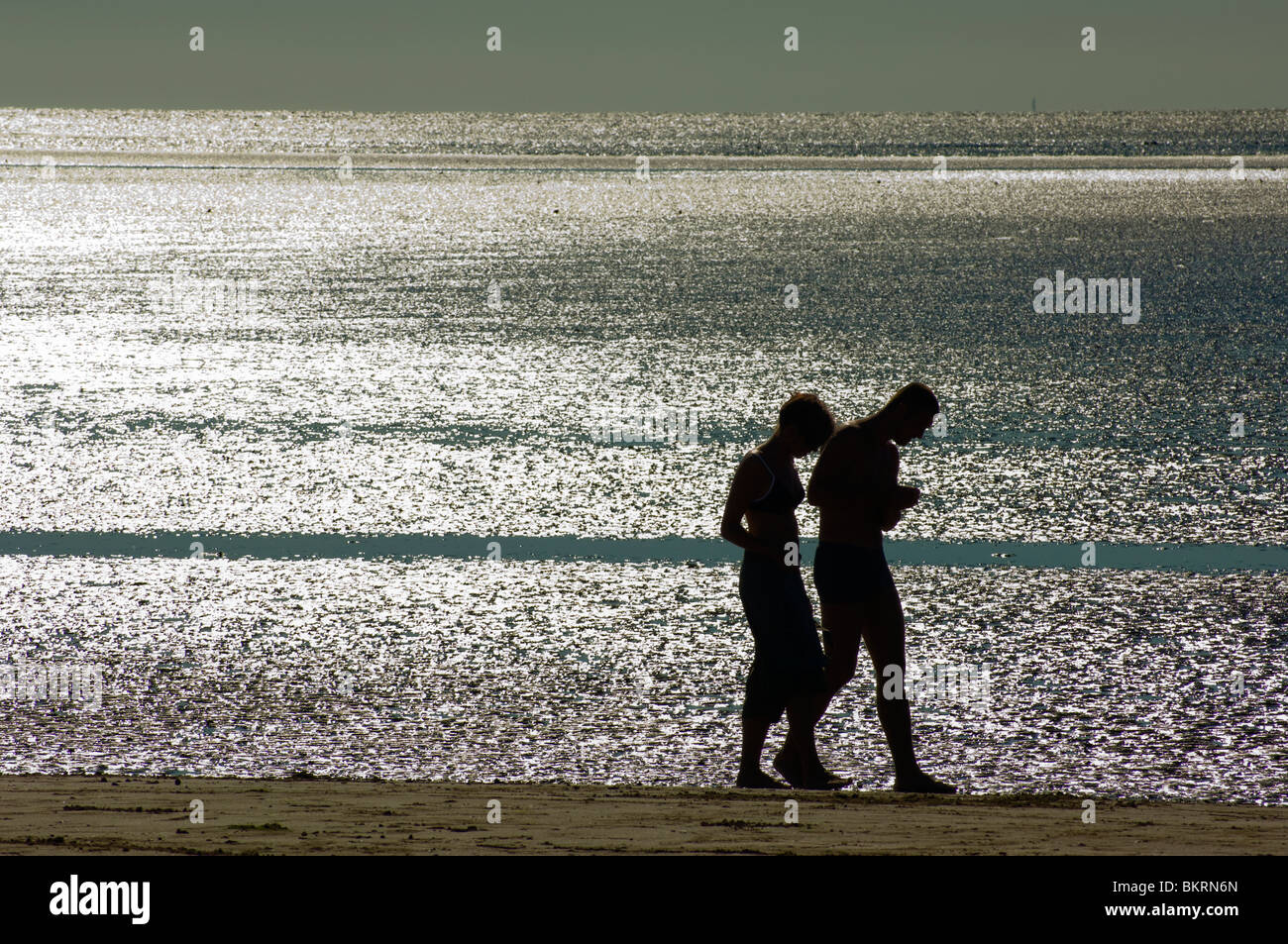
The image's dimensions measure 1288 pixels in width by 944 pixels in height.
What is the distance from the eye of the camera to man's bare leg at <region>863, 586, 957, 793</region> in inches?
220

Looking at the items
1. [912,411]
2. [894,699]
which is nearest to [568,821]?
[894,699]

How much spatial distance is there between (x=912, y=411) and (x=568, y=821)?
1.96 metres

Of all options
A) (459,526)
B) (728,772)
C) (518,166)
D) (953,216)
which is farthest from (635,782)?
(518,166)

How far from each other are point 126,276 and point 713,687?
64.6 ft

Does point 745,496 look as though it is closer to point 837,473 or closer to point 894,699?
point 837,473

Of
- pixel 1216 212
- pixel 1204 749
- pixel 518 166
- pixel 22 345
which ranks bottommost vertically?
pixel 1204 749

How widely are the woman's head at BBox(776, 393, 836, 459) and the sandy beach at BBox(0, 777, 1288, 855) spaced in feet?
4.14

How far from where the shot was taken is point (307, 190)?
1940 inches

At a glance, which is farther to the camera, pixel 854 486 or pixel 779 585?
pixel 854 486

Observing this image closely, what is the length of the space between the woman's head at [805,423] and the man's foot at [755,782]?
125 centimetres

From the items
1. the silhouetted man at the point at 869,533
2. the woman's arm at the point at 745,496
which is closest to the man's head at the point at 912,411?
the silhouetted man at the point at 869,533

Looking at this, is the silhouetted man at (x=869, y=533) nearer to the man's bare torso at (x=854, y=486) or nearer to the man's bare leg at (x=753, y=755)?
the man's bare torso at (x=854, y=486)

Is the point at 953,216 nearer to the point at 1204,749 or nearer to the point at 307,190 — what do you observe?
the point at 307,190

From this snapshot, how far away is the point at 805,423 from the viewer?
5.34 meters
